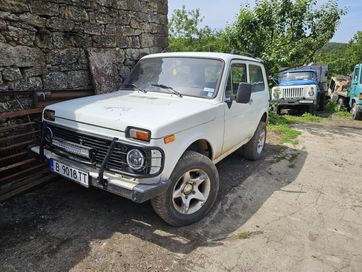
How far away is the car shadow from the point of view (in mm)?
2785

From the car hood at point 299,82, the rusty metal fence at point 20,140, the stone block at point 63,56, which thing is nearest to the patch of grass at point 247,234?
the rusty metal fence at point 20,140

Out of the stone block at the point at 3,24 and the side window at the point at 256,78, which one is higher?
the stone block at the point at 3,24

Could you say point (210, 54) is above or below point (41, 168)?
above

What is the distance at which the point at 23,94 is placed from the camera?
4195 mm

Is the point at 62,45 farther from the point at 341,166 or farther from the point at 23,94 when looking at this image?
the point at 341,166

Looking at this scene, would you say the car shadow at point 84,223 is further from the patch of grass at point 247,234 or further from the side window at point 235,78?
the side window at point 235,78

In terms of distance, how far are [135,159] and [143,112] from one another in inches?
22.3

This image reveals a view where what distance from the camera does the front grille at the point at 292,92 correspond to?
486 inches

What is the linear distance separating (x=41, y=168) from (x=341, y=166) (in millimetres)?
5244

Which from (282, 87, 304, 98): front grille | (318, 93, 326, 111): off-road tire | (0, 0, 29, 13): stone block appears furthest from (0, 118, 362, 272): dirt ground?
(318, 93, 326, 111): off-road tire

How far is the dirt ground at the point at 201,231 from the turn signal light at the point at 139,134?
1124mm

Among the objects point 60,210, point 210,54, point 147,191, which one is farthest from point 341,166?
point 60,210

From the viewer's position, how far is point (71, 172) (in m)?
3.07

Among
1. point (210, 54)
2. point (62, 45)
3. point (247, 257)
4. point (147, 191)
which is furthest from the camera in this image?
point (62, 45)
